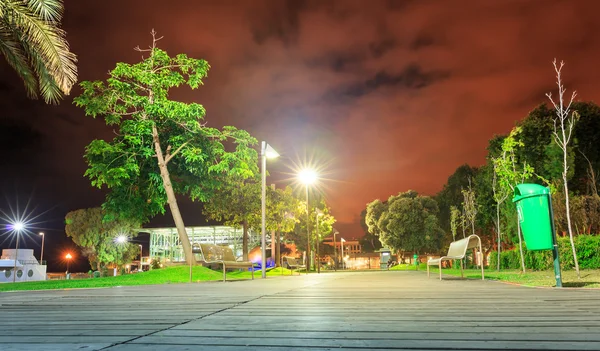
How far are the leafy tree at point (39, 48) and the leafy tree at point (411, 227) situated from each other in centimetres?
4014

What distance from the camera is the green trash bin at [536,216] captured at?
24.6 ft

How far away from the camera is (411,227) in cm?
4881

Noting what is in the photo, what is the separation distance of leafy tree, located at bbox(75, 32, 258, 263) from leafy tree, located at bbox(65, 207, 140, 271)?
32.5 m

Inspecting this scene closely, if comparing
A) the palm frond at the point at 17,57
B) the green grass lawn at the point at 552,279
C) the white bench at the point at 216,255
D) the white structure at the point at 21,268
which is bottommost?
the white structure at the point at 21,268

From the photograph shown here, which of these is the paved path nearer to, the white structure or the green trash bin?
the green trash bin

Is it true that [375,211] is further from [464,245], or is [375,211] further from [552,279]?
[464,245]

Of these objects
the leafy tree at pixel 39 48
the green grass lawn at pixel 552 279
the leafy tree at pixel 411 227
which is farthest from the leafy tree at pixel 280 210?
the leafy tree at pixel 411 227

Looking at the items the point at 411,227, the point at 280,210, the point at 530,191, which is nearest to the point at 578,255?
the point at 530,191

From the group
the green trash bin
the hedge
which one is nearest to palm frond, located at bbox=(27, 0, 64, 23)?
the green trash bin

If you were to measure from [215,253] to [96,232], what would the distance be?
4361 centimetres

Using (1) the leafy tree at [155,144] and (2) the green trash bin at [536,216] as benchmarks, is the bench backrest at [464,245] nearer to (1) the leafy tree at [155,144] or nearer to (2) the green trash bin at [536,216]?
(2) the green trash bin at [536,216]

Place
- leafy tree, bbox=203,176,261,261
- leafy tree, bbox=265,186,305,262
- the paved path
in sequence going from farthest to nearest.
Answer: leafy tree, bbox=265,186,305,262 → leafy tree, bbox=203,176,261,261 → the paved path

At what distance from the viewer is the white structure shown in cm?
4912

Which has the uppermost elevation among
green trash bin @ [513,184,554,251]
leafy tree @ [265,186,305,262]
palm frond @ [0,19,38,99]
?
palm frond @ [0,19,38,99]
